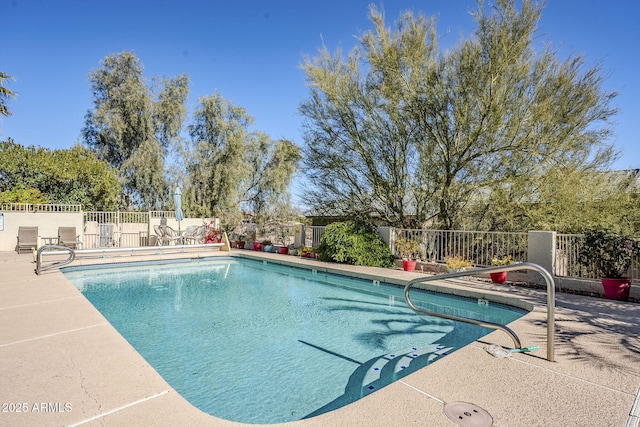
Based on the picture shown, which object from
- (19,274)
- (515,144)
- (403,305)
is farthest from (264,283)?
(515,144)

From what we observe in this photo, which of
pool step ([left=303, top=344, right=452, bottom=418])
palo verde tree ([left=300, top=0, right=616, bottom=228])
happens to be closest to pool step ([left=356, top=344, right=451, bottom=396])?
pool step ([left=303, top=344, right=452, bottom=418])

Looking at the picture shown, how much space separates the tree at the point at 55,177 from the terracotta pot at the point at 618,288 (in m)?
19.3

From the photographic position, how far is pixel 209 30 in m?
14.1

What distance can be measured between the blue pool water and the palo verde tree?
3.81 m

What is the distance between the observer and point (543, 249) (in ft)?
22.7

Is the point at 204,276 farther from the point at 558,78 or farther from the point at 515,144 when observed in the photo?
the point at 558,78

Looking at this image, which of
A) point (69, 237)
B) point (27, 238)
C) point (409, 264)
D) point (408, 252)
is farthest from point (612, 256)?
point (27, 238)

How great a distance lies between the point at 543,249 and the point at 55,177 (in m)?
19.2

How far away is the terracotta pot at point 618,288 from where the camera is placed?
18.6 ft

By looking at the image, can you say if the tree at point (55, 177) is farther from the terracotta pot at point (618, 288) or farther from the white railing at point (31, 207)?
the terracotta pot at point (618, 288)

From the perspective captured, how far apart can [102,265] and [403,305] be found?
29.5 ft

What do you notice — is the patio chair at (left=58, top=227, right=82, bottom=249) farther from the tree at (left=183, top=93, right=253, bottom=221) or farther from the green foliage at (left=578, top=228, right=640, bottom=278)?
the green foliage at (left=578, top=228, right=640, bottom=278)

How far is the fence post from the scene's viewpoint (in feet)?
22.3

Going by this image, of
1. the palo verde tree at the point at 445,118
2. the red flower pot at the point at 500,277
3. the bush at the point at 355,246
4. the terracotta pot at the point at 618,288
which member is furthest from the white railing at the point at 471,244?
the terracotta pot at the point at 618,288
